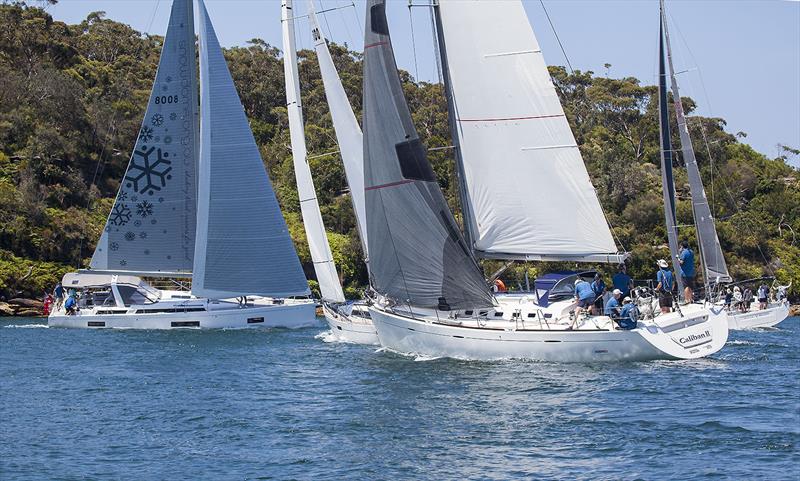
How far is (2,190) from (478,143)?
30159mm

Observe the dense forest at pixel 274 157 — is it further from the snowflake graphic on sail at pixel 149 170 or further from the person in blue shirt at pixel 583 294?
the person in blue shirt at pixel 583 294

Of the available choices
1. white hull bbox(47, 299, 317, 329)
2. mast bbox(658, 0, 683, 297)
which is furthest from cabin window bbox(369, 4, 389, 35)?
white hull bbox(47, 299, 317, 329)

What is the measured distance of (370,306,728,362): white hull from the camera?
25.9m

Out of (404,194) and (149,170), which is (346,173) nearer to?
(404,194)

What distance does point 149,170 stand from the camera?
41.1 meters

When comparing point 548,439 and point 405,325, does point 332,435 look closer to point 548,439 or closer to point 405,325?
point 548,439

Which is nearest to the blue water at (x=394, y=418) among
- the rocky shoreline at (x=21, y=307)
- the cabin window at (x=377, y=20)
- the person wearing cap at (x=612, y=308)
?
the person wearing cap at (x=612, y=308)

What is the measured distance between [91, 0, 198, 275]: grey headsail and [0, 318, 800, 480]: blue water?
10.7 metres

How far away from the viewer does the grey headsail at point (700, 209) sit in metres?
40.8

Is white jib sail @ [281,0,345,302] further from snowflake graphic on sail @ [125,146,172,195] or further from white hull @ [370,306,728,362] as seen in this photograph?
white hull @ [370,306,728,362]

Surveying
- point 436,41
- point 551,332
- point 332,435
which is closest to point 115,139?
point 436,41

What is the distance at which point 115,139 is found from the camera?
6106cm

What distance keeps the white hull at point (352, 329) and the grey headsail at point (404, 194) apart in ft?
16.7

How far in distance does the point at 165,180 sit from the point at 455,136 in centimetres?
1638
